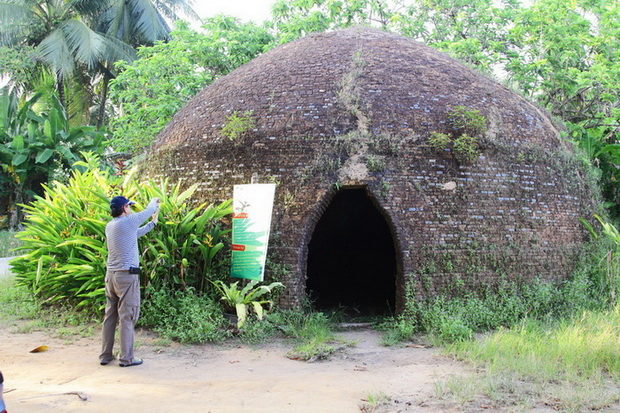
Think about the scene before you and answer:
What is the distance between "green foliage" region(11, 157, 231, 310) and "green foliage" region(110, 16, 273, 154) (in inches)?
208

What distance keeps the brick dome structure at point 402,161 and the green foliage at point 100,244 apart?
62 cm

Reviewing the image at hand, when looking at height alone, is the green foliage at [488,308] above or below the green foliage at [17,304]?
above

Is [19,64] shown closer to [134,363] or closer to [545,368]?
[134,363]

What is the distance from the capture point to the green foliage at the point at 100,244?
22.8ft

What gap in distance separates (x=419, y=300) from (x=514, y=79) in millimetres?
8041

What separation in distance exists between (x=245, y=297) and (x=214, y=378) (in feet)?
5.91

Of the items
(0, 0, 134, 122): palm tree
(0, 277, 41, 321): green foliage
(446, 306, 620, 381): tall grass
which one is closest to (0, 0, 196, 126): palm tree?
(0, 0, 134, 122): palm tree

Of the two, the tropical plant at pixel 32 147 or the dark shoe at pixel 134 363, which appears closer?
the dark shoe at pixel 134 363

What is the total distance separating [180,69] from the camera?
13.9m

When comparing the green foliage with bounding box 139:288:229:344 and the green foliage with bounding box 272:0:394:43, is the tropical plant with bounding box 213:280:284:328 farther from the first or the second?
the green foliage with bounding box 272:0:394:43

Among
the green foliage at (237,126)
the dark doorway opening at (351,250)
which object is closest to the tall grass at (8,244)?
the dark doorway opening at (351,250)

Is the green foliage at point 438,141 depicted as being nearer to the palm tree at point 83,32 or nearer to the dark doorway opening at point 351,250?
the dark doorway opening at point 351,250

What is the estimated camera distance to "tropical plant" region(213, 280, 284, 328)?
6.56 m

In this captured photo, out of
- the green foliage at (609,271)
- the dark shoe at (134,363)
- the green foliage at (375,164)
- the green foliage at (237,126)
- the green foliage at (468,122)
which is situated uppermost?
the green foliage at (468,122)
